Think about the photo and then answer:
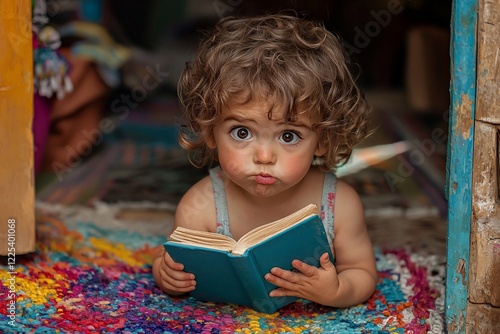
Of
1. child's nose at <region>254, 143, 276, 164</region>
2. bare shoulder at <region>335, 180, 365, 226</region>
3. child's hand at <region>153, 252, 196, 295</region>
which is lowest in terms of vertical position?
child's hand at <region>153, 252, 196, 295</region>

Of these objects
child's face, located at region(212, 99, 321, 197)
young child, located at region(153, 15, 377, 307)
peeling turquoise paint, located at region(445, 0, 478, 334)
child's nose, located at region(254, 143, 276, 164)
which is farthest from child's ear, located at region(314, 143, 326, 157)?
peeling turquoise paint, located at region(445, 0, 478, 334)

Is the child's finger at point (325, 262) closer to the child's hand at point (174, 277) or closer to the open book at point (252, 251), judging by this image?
the open book at point (252, 251)

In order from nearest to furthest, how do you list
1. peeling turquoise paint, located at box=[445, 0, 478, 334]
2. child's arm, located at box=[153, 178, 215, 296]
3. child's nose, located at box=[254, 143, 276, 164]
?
peeling turquoise paint, located at box=[445, 0, 478, 334] < child's nose, located at box=[254, 143, 276, 164] < child's arm, located at box=[153, 178, 215, 296]

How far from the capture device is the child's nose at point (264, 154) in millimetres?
1640

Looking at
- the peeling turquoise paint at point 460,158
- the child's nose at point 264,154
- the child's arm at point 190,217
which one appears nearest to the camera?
the peeling turquoise paint at point 460,158

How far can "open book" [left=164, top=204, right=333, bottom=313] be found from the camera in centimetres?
158

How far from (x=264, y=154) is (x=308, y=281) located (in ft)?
1.03

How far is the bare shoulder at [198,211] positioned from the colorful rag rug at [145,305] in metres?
0.19

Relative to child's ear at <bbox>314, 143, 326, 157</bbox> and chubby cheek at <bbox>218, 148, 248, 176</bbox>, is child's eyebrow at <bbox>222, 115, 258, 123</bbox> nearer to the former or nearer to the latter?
chubby cheek at <bbox>218, 148, 248, 176</bbox>

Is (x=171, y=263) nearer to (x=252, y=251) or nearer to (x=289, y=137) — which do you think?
(x=252, y=251)

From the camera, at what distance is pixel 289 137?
1.71 m

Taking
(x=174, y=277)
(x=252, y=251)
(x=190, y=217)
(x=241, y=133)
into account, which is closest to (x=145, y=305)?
(x=174, y=277)

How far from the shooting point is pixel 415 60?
4312mm

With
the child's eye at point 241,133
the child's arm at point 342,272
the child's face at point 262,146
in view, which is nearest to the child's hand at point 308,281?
the child's arm at point 342,272
